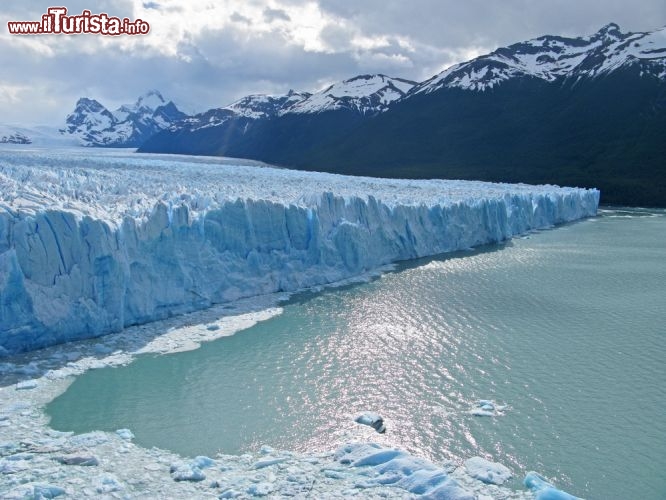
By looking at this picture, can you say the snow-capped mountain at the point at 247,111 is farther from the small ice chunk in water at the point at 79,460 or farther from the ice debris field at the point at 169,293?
the small ice chunk in water at the point at 79,460

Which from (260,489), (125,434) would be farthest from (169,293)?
(260,489)

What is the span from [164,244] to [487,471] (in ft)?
32.3

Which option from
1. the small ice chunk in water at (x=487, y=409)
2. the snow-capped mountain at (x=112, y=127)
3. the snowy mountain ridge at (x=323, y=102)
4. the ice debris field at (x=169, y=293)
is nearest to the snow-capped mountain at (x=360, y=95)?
the snowy mountain ridge at (x=323, y=102)

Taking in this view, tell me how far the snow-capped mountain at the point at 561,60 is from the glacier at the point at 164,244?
66.6 metres

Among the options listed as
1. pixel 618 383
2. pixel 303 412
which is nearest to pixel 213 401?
pixel 303 412

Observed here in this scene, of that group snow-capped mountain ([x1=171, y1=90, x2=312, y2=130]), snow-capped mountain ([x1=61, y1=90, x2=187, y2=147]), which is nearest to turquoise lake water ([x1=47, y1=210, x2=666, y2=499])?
snow-capped mountain ([x1=171, y1=90, x2=312, y2=130])

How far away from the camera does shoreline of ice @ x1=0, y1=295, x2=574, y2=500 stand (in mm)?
6871

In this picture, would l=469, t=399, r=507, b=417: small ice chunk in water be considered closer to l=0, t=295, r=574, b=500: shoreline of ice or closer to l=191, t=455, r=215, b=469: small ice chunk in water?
l=0, t=295, r=574, b=500: shoreline of ice

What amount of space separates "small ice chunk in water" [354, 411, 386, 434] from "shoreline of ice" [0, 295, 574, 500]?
0.72m

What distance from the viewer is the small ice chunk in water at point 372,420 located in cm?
865

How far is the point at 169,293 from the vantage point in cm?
1398

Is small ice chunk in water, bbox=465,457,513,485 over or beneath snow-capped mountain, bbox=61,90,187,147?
beneath

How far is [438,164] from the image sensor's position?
229 feet

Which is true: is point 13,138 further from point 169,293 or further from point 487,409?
point 487,409
